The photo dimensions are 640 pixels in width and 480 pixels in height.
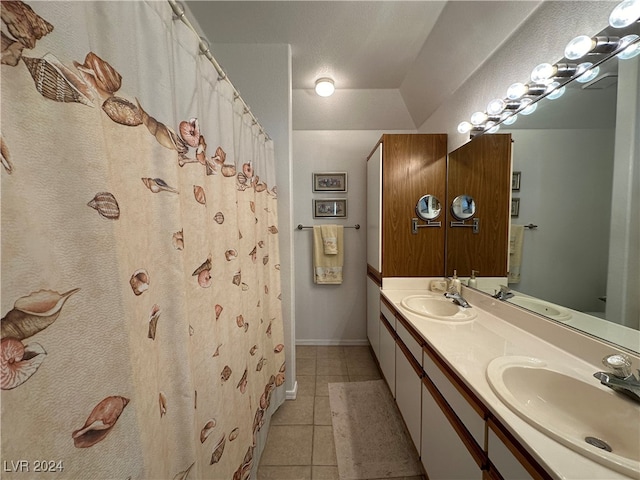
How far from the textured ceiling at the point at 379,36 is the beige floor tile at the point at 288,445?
2.58 metres

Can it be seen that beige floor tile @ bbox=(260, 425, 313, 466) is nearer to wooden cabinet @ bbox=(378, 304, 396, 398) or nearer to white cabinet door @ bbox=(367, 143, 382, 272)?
wooden cabinet @ bbox=(378, 304, 396, 398)

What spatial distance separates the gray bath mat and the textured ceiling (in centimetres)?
239

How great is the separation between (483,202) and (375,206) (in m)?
0.78

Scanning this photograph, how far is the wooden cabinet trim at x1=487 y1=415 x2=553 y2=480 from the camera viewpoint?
51 centimetres

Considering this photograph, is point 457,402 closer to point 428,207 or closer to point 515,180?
point 515,180

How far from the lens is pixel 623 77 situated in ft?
2.50

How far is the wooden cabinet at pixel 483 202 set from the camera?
51.5 inches

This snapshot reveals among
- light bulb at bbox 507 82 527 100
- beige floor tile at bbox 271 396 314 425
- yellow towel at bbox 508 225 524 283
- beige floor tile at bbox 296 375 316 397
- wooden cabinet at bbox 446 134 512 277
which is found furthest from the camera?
beige floor tile at bbox 296 375 316 397

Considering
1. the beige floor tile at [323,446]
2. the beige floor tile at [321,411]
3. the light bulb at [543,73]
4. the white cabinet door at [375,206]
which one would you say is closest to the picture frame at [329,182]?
the white cabinet door at [375,206]

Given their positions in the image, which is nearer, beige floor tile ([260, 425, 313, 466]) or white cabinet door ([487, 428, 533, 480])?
white cabinet door ([487, 428, 533, 480])

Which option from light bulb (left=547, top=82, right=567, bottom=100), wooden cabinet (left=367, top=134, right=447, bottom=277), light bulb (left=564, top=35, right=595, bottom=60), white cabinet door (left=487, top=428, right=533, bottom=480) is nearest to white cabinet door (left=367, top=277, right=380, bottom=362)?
wooden cabinet (left=367, top=134, right=447, bottom=277)

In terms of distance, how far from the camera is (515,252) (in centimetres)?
122

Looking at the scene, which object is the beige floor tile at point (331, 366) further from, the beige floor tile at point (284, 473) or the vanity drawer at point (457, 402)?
the vanity drawer at point (457, 402)

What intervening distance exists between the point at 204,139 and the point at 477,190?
1.70 metres
